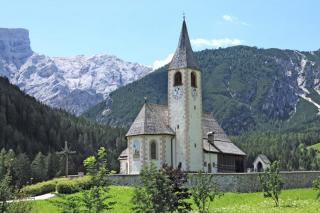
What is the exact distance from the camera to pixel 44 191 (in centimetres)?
7175

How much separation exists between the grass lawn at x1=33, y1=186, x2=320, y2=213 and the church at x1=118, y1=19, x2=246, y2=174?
33.2 feet

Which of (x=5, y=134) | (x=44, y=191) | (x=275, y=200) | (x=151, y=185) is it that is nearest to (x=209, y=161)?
(x=44, y=191)

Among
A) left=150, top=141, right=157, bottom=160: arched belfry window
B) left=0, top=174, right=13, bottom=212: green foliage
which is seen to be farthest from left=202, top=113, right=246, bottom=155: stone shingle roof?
left=0, top=174, right=13, bottom=212: green foliage

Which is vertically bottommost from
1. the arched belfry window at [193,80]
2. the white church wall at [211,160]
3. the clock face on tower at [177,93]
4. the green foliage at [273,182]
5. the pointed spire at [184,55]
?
the green foliage at [273,182]

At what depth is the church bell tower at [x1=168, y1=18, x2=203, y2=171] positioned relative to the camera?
76062 millimetres

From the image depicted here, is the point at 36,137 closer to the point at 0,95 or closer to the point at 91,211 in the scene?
the point at 0,95

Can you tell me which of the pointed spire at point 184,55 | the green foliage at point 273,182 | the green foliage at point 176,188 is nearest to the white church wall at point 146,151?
the pointed spire at point 184,55

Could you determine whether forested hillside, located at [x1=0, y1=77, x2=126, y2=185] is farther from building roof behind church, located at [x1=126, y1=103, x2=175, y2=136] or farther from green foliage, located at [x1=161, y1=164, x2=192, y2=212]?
green foliage, located at [x1=161, y1=164, x2=192, y2=212]

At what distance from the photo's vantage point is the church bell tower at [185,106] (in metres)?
76.1

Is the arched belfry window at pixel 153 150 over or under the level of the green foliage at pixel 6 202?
over

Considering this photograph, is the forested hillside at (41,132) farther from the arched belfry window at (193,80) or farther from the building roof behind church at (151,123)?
the arched belfry window at (193,80)

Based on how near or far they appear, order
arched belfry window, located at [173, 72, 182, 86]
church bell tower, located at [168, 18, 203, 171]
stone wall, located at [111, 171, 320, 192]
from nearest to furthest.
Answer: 1. stone wall, located at [111, 171, 320, 192]
2. church bell tower, located at [168, 18, 203, 171]
3. arched belfry window, located at [173, 72, 182, 86]

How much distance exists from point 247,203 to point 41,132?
129 m

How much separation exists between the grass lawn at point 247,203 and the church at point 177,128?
10133mm
